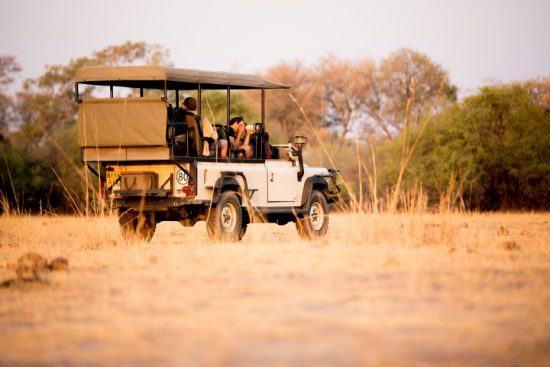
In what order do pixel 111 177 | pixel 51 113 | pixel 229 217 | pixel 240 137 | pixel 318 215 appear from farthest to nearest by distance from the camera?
pixel 51 113 → pixel 318 215 → pixel 240 137 → pixel 229 217 → pixel 111 177

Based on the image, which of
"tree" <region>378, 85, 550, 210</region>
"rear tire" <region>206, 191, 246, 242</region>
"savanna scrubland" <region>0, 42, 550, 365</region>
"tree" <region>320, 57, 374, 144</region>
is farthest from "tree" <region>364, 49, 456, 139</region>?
"rear tire" <region>206, 191, 246, 242</region>

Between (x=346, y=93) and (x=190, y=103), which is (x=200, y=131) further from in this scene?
(x=346, y=93)

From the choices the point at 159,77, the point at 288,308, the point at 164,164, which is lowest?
the point at 288,308

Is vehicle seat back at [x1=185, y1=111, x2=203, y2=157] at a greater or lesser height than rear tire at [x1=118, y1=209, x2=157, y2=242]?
greater

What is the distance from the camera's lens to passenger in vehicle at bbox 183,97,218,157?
1545cm

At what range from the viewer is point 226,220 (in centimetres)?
1591

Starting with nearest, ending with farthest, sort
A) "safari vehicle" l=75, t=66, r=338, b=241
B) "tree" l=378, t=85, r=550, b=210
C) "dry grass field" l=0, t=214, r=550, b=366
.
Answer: "dry grass field" l=0, t=214, r=550, b=366, "safari vehicle" l=75, t=66, r=338, b=241, "tree" l=378, t=85, r=550, b=210

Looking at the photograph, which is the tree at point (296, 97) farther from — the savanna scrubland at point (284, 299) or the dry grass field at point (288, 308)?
the dry grass field at point (288, 308)

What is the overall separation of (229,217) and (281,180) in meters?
1.25

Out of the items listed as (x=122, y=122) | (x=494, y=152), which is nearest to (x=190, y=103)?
(x=122, y=122)

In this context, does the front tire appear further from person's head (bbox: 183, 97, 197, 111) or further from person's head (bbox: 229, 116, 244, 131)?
person's head (bbox: 183, 97, 197, 111)

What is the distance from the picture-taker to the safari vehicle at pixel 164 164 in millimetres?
15008

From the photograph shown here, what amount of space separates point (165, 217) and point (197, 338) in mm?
9011

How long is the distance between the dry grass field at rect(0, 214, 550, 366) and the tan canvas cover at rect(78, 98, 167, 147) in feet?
7.80
